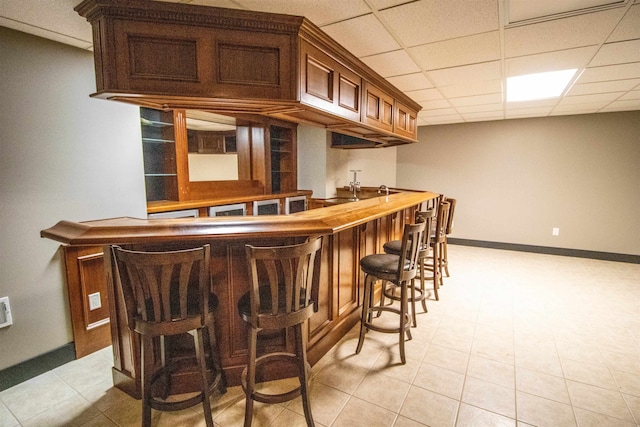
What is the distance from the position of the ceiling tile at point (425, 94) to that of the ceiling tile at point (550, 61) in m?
0.84

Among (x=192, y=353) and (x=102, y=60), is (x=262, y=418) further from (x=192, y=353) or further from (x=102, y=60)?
(x=102, y=60)

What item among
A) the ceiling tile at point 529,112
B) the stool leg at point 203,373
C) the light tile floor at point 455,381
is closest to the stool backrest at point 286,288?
the stool leg at point 203,373

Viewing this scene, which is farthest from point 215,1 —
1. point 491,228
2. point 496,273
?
point 491,228

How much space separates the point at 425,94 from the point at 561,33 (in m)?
1.70

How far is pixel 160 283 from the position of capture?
1.50 meters

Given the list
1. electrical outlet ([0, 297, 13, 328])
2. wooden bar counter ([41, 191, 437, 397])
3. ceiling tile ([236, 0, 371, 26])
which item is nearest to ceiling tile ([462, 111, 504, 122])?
wooden bar counter ([41, 191, 437, 397])

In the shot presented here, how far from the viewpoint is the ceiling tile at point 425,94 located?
145 inches

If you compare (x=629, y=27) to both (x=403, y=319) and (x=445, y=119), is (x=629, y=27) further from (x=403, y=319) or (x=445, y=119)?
(x=445, y=119)

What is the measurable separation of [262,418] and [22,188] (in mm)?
2155

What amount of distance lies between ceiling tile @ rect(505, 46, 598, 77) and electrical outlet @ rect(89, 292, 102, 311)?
3905mm

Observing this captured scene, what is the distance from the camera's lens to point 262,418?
5.93 ft

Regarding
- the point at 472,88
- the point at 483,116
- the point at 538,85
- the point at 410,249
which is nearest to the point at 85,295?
the point at 410,249

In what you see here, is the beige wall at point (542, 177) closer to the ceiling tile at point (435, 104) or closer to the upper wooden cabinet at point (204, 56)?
the ceiling tile at point (435, 104)

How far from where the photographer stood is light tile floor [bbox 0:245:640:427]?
183 cm
